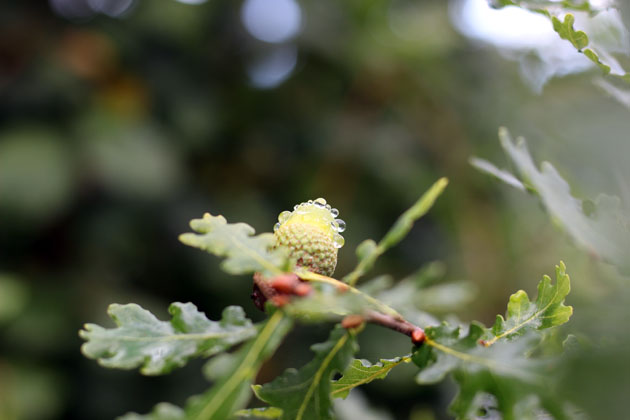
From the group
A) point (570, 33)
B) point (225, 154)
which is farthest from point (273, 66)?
point (570, 33)

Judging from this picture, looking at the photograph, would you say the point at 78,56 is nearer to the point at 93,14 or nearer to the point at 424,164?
the point at 93,14

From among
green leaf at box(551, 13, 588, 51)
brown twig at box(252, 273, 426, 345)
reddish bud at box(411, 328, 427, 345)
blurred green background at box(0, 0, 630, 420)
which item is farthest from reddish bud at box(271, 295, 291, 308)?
blurred green background at box(0, 0, 630, 420)

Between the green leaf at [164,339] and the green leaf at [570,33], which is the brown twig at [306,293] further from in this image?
the green leaf at [570,33]

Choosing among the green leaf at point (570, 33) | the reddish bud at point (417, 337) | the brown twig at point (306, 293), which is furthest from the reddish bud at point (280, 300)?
the green leaf at point (570, 33)

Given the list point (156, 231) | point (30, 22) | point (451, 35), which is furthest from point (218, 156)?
point (451, 35)

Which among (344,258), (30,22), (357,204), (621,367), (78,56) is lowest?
(621,367)
